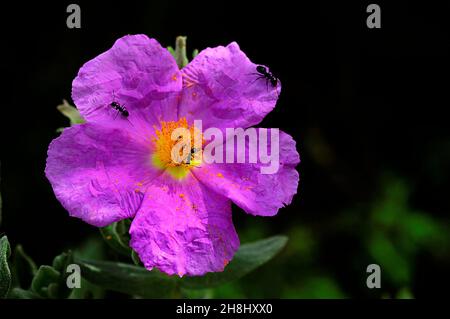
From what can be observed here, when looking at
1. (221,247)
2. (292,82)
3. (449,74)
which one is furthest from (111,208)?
(449,74)

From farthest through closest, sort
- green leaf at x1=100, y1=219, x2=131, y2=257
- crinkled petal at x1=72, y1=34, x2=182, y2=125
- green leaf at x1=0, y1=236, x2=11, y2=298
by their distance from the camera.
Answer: green leaf at x1=100, y1=219, x2=131, y2=257, crinkled petal at x1=72, y1=34, x2=182, y2=125, green leaf at x1=0, y1=236, x2=11, y2=298

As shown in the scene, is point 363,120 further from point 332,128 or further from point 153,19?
point 153,19

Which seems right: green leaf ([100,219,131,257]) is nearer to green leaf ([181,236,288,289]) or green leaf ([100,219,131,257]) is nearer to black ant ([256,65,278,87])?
green leaf ([181,236,288,289])

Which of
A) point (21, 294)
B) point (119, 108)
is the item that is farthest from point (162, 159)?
point (21, 294)

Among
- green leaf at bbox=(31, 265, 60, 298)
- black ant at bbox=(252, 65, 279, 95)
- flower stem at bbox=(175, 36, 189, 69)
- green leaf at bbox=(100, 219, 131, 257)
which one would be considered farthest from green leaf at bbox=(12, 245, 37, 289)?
black ant at bbox=(252, 65, 279, 95)

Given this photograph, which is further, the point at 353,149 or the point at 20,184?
the point at 353,149

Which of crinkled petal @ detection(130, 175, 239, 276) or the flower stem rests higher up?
the flower stem
